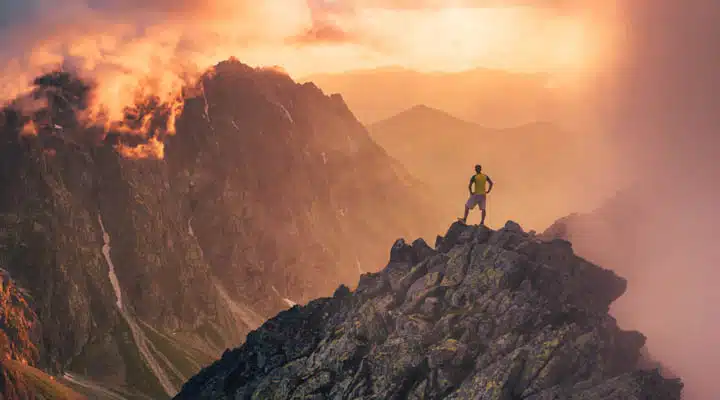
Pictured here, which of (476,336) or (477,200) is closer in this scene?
(476,336)

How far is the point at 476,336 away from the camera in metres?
81.5

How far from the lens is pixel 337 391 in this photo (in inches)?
3376

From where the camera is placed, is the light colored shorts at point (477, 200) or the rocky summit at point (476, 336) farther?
the light colored shorts at point (477, 200)

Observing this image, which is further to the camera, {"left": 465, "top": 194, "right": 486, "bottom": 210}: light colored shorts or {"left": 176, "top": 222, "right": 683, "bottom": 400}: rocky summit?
{"left": 465, "top": 194, "right": 486, "bottom": 210}: light colored shorts

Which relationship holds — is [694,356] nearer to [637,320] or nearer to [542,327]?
[637,320]

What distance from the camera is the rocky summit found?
7231cm

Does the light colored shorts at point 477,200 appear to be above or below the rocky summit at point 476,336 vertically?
above

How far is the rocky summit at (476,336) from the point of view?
2847 inches

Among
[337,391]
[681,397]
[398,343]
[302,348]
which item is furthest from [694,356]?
[302,348]

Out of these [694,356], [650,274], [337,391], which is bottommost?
[337,391]

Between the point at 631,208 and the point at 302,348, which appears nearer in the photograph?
the point at 302,348

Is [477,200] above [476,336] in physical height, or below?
above

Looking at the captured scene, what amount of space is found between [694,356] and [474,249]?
27.6m

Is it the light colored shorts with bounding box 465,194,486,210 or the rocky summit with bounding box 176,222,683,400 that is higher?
the light colored shorts with bounding box 465,194,486,210
